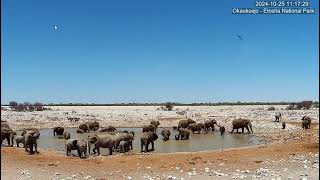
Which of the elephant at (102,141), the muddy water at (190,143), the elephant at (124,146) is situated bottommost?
the muddy water at (190,143)

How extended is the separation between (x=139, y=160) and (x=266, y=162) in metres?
5.75

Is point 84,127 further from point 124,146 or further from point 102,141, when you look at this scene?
point 102,141

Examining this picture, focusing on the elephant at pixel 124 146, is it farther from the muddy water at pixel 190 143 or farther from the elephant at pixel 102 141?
the elephant at pixel 102 141

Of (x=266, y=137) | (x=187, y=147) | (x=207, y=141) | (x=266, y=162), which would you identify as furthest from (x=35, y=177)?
(x=266, y=137)

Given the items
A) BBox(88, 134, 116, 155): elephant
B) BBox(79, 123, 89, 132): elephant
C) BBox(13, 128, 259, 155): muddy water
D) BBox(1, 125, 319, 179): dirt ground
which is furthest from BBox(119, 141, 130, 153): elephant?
BBox(79, 123, 89, 132): elephant

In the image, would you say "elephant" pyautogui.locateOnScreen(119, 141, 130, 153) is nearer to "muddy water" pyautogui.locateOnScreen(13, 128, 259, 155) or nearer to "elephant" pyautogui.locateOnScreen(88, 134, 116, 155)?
"muddy water" pyautogui.locateOnScreen(13, 128, 259, 155)

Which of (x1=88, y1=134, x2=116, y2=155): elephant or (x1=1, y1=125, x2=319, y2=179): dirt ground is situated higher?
(x1=88, y1=134, x2=116, y2=155): elephant

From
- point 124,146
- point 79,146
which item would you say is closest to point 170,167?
point 79,146

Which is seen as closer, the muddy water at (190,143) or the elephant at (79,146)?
the elephant at (79,146)

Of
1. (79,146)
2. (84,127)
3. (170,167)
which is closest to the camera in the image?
(170,167)

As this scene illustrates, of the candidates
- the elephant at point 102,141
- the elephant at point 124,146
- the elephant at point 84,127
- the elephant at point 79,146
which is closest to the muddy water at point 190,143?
the elephant at point 124,146

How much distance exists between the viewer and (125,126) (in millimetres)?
53000

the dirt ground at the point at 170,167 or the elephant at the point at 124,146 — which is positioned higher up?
the elephant at the point at 124,146

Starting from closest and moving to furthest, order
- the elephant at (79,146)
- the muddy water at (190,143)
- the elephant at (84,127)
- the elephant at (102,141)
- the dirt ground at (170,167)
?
the dirt ground at (170,167)
the elephant at (79,146)
the elephant at (102,141)
the muddy water at (190,143)
the elephant at (84,127)
